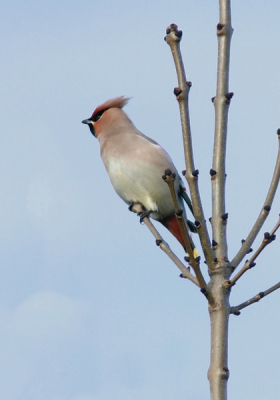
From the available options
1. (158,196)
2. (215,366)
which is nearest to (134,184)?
(158,196)

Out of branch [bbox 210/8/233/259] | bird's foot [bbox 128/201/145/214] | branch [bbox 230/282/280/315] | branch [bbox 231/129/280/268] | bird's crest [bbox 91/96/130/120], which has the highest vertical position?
bird's crest [bbox 91/96/130/120]

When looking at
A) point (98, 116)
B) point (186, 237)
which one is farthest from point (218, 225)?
point (98, 116)

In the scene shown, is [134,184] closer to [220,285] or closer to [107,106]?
[107,106]

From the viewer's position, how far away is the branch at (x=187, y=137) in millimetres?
2201

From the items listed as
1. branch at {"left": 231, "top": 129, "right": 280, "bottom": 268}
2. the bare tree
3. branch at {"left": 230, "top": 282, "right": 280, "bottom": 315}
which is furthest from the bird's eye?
branch at {"left": 230, "top": 282, "right": 280, "bottom": 315}

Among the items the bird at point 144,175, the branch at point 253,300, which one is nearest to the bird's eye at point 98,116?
the bird at point 144,175

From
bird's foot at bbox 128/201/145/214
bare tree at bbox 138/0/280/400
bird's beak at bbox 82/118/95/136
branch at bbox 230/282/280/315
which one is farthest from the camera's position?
bird's beak at bbox 82/118/95/136

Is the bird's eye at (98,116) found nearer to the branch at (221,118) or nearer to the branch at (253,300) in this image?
the branch at (221,118)

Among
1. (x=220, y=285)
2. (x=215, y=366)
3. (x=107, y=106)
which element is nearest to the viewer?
(x=215, y=366)

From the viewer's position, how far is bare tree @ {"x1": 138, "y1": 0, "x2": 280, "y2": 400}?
205 centimetres

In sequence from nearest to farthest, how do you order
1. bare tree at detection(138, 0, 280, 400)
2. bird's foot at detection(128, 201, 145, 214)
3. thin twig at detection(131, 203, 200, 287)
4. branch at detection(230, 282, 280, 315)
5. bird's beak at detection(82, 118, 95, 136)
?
bare tree at detection(138, 0, 280, 400) → branch at detection(230, 282, 280, 315) → thin twig at detection(131, 203, 200, 287) → bird's foot at detection(128, 201, 145, 214) → bird's beak at detection(82, 118, 95, 136)

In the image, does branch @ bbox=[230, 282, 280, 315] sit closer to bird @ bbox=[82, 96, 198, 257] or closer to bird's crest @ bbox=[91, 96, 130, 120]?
bird @ bbox=[82, 96, 198, 257]

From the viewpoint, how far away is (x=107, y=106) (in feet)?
17.5

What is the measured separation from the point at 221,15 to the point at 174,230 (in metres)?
2.22
